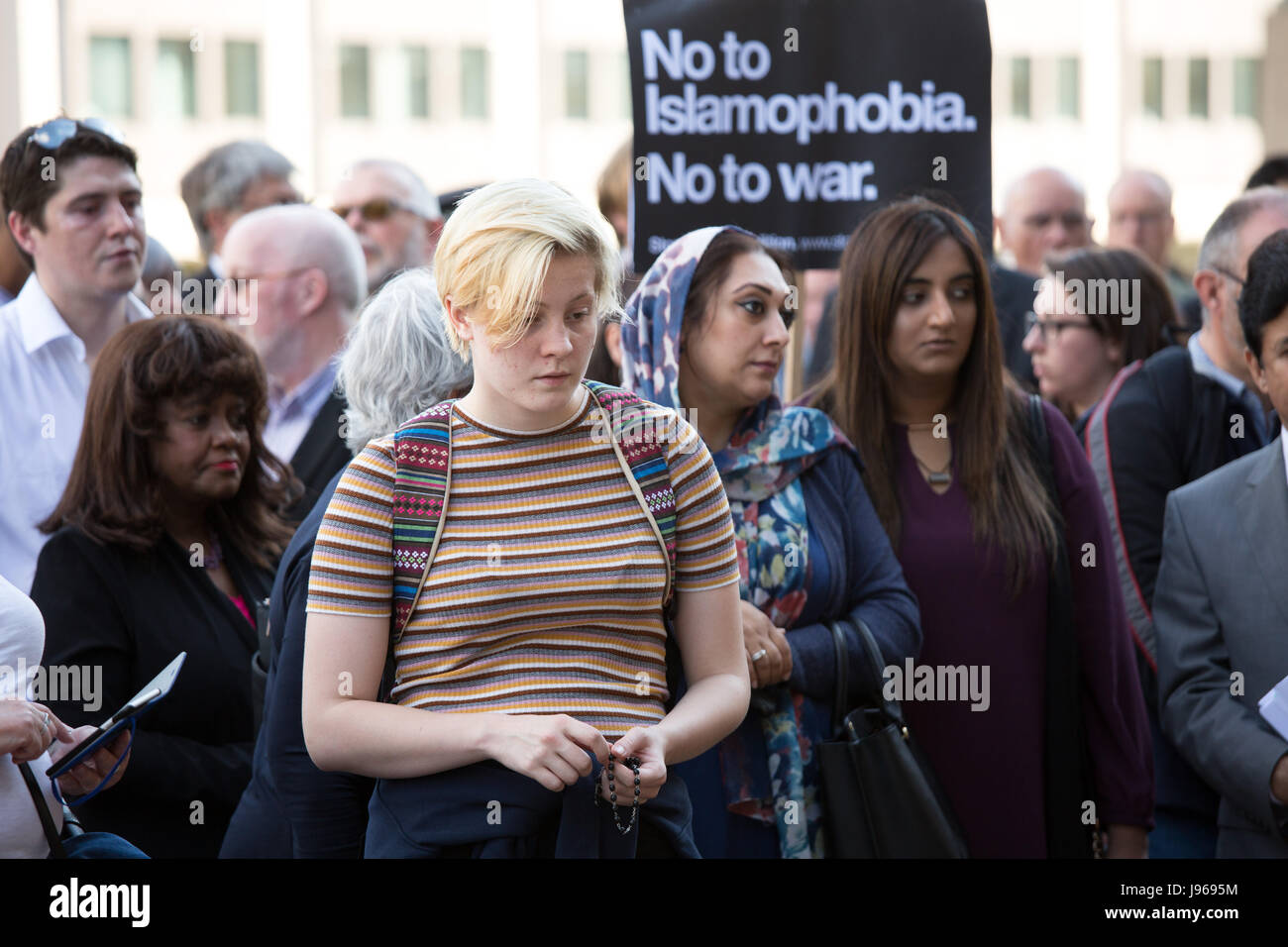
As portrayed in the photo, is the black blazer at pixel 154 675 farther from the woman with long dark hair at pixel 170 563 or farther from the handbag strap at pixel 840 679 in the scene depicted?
the handbag strap at pixel 840 679

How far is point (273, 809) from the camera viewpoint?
3.17 meters

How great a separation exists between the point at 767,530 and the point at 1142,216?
16.1 ft

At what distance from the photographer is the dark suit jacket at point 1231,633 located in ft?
10.7

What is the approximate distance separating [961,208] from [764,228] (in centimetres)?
53

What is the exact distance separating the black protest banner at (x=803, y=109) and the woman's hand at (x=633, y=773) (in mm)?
2314

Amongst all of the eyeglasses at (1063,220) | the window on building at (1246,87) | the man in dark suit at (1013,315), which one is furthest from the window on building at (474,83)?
the man in dark suit at (1013,315)

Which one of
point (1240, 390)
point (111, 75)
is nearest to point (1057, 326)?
point (1240, 390)

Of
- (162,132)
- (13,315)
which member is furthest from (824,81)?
(162,132)

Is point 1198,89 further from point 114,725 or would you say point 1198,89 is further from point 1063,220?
point 114,725

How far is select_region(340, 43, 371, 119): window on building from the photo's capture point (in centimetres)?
3098

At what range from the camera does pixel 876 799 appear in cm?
323

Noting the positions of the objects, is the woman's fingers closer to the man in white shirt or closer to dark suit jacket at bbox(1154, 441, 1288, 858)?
dark suit jacket at bbox(1154, 441, 1288, 858)
